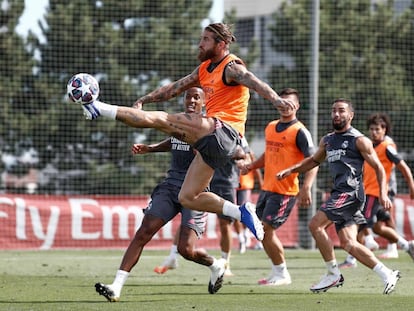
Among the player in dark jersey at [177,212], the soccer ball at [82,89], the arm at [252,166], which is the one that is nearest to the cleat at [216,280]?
the player in dark jersey at [177,212]

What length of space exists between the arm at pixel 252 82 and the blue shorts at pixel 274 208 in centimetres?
301

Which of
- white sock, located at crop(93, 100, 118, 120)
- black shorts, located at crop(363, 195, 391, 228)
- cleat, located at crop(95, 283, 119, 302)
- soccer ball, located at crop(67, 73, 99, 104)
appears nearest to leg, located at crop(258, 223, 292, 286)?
cleat, located at crop(95, 283, 119, 302)

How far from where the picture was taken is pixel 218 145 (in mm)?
9445

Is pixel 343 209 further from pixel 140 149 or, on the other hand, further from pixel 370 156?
pixel 140 149

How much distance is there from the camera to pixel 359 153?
11.3 m

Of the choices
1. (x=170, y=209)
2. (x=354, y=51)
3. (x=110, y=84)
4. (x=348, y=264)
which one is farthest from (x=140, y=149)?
(x=354, y=51)

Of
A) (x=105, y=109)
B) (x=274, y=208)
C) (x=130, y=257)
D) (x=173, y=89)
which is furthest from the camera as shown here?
(x=274, y=208)

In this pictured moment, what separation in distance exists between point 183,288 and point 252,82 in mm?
3004

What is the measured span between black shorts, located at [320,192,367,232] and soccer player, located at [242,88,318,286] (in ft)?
2.56

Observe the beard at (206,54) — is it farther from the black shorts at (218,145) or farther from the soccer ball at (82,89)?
the soccer ball at (82,89)

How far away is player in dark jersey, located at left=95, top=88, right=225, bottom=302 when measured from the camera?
10383mm

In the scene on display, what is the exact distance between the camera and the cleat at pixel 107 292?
9.57 m

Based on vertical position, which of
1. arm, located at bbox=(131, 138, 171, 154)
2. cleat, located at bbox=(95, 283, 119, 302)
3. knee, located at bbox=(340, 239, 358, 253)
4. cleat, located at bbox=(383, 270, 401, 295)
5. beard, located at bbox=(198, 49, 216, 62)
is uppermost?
beard, located at bbox=(198, 49, 216, 62)

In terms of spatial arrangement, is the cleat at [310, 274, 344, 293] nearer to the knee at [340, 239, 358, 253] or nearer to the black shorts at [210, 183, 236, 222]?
the knee at [340, 239, 358, 253]
